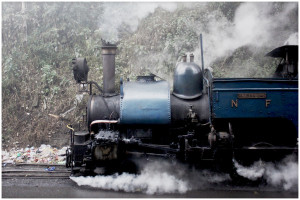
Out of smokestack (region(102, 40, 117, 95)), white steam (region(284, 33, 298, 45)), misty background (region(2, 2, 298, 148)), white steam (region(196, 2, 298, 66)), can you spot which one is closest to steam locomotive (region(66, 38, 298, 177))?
smokestack (region(102, 40, 117, 95))

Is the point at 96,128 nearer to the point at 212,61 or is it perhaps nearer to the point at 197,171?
the point at 197,171

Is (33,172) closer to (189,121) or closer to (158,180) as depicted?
(158,180)

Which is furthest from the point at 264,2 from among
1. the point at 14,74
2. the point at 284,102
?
the point at 14,74

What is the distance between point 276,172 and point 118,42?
726cm

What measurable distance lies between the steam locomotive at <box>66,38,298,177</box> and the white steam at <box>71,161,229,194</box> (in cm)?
27

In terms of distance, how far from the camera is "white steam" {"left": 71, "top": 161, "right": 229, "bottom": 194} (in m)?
5.31

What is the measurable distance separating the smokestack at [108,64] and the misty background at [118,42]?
3.02m

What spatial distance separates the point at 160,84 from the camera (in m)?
6.03

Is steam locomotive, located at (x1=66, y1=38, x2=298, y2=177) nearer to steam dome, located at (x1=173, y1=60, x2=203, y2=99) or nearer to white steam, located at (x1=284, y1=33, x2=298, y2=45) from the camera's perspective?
steam dome, located at (x1=173, y1=60, x2=203, y2=99)

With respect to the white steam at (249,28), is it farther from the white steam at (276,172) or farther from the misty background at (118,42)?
the white steam at (276,172)

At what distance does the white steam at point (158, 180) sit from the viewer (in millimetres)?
5312

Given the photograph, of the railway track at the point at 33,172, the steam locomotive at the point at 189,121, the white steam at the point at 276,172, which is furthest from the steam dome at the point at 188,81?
the railway track at the point at 33,172

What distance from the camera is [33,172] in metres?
6.15

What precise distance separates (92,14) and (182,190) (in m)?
8.74
